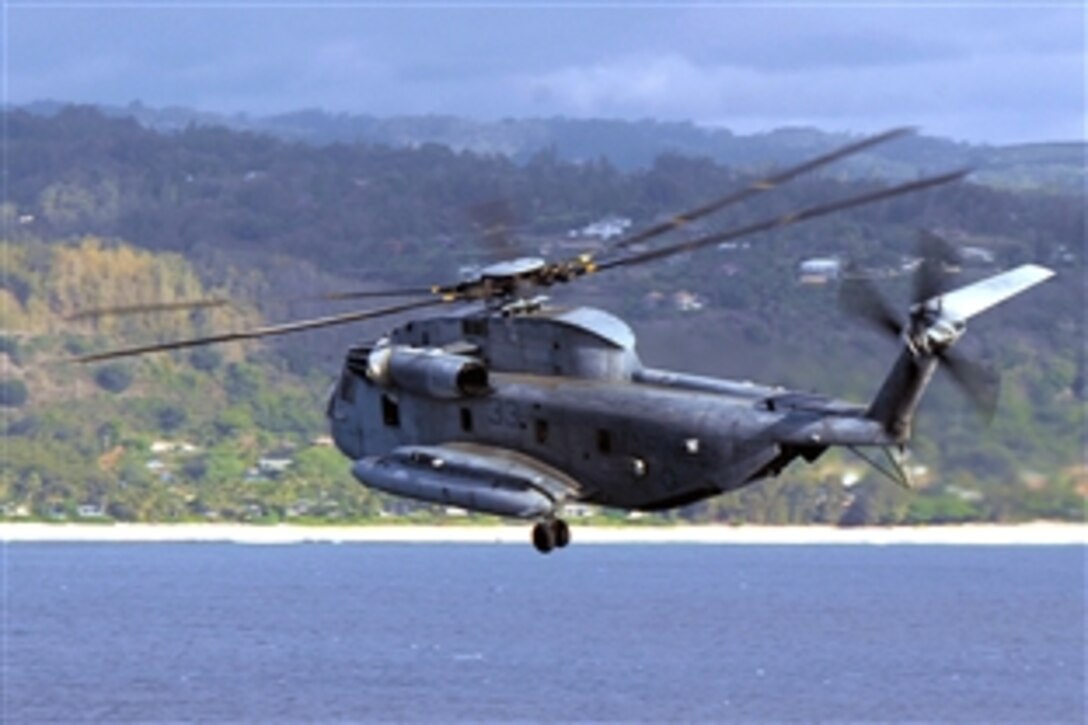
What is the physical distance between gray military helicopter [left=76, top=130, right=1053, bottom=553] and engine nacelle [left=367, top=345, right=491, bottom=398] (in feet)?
0.11

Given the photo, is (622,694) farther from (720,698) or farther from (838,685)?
(838,685)

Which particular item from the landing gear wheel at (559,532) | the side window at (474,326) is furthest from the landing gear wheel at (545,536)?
the side window at (474,326)

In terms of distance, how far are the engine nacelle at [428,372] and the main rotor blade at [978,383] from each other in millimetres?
8110

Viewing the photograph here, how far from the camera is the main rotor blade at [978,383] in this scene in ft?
123

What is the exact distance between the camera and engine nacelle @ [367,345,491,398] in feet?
142

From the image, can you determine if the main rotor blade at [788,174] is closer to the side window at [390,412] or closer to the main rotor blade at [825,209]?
the main rotor blade at [825,209]

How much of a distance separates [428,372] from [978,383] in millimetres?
9281

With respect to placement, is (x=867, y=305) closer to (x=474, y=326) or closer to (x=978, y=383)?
(x=978, y=383)

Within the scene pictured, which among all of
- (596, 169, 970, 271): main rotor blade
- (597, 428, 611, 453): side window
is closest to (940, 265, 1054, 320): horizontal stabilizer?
(596, 169, 970, 271): main rotor blade

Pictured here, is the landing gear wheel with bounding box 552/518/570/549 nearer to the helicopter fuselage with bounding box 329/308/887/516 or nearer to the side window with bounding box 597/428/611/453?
the helicopter fuselage with bounding box 329/308/887/516

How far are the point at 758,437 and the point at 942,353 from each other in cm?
302

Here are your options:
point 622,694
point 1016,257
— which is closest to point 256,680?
point 622,694

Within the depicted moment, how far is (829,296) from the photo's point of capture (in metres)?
185

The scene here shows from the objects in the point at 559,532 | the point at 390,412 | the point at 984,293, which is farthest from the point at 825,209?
the point at 390,412
